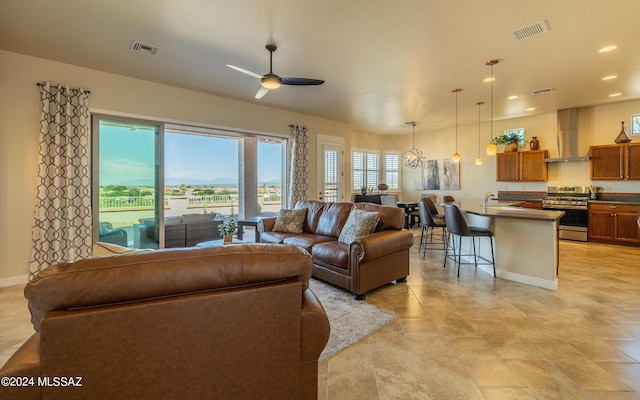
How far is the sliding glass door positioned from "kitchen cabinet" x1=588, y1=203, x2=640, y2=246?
8410 mm

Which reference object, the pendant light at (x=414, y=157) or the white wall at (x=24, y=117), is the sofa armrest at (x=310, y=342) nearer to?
the white wall at (x=24, y=117)

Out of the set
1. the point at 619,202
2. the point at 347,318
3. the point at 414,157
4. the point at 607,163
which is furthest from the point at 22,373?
the point at 414,157

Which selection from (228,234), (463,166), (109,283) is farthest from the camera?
(463,166)

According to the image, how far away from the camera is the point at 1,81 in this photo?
3.57 m

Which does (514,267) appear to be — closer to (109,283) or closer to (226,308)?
(226,308)

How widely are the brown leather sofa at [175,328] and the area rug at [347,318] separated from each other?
1059mm

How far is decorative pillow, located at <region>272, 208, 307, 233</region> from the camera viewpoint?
4.60 m

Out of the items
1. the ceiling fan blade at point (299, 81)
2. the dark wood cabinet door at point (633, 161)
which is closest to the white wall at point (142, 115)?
the dark wood cabinet door at point (633, 161)

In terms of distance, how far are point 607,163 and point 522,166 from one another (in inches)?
58.0

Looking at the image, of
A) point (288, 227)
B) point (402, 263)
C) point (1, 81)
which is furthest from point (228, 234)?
point (1, 81)

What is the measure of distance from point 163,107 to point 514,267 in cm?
579

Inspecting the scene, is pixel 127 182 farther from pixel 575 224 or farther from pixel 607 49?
pixel 575 224

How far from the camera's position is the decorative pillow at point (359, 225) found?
3547 millimetres

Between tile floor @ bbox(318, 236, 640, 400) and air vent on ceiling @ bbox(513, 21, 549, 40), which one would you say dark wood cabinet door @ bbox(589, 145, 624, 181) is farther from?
air vent on ceiling @ bbox(513, 21, 549, 40)
